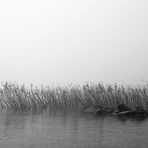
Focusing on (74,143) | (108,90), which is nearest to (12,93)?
(108,90)

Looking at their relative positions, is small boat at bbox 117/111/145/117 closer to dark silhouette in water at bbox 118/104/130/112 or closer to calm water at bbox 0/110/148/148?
dark silhouette in water at bbox 118/104/130/112

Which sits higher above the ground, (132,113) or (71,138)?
(132,113)

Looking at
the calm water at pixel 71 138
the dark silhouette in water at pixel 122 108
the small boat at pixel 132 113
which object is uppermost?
the dark silhouette in water at pixel 122 108

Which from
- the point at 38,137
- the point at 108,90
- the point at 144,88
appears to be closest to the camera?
the point at 38,137

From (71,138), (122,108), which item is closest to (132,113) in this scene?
(122,108)

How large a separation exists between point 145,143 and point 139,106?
796cm

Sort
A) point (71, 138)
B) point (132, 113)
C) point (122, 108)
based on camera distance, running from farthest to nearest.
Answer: point (122, 108), point (132, 113), point (71, 138)

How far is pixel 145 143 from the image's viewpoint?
7.28 metres

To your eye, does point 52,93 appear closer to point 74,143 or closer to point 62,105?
point 62,105

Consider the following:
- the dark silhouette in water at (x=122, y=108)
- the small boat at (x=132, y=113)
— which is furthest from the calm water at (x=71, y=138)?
the dark silhouette in water at (x=122, y=108)

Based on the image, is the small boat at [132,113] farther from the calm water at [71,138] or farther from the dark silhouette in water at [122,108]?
the calm water at [71,138]

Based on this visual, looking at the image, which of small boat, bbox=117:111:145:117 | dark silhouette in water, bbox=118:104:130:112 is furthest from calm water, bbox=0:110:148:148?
dark silhouette in water, bbox=118:104:130:112

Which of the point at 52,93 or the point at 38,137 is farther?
the point at 52,93

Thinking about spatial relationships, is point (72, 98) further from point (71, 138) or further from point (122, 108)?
point (71, 138)
